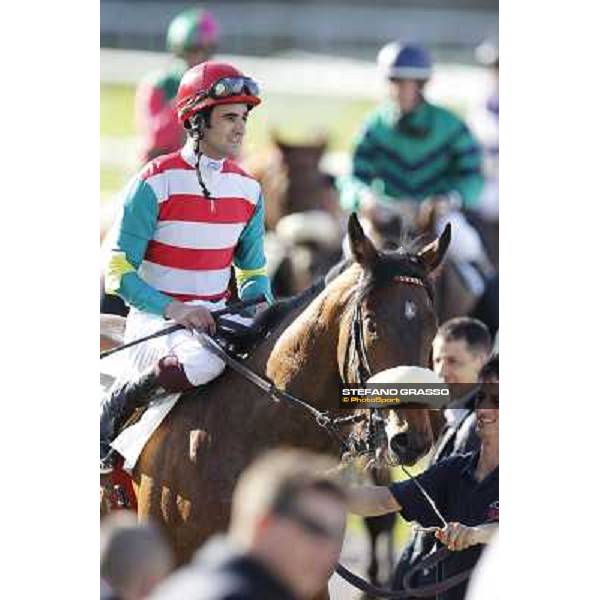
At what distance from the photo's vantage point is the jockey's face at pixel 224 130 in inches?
190

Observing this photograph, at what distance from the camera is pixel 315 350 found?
15.5 ft

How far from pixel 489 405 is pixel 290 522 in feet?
5.82

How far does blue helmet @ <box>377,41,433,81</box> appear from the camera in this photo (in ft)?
28.0

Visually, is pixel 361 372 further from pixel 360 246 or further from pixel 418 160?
pixel 418 160

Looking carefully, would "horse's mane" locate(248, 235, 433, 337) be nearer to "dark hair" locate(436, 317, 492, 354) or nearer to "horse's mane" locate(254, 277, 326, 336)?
"horse's mane" locate(254, 277, 326, 336)

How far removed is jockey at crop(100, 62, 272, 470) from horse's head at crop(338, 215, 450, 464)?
39 cm

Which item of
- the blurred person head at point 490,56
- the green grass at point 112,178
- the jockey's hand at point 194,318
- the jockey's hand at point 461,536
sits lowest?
the jockey's hand at point 461,536

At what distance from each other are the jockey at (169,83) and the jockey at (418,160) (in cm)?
86

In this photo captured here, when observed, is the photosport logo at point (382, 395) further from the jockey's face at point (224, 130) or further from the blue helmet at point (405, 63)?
the blue helmet at point (405, 63)

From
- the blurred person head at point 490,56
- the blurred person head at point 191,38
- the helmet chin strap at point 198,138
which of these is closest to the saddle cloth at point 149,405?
the helmet chin strap at point 198,138
